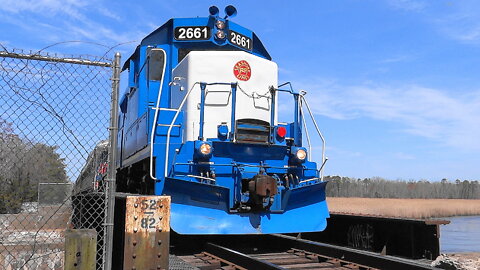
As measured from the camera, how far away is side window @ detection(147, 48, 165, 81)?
826 centimetres

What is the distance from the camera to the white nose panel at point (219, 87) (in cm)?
756

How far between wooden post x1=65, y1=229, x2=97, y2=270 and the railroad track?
6.86 feet

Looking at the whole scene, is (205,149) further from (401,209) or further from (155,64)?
(401,209)

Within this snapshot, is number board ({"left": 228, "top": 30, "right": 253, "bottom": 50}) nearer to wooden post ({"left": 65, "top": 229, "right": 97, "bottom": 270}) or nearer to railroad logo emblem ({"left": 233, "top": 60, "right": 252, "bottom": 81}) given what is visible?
railroad logo emblem ({"left": 233, "top": 60, "right": 252, "bottom": 81})

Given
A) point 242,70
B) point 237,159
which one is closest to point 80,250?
point 237,159

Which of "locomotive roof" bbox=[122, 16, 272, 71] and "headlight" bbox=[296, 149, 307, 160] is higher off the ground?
"locomotive roof" bbox=[122, 16, 272, 71]

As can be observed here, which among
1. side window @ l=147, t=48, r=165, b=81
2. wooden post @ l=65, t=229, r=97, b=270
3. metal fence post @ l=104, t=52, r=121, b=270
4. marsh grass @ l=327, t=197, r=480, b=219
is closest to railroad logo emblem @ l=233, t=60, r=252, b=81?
side window @ l=147, t=48, r=165, b=81

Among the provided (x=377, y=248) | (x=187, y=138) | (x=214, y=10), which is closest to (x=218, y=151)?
(x=187, y=138)

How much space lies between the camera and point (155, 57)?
27.3 ft

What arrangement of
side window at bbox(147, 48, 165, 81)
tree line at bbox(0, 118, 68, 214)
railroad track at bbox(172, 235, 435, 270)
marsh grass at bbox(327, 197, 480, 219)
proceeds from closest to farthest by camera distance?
tree line at bbox(0, 118, 68, 214), railroad track at bbox(172, 235, 435, 270), side window at bbox(147, 48, 165, 81), marsh grass at bbox(327, 197, 480, 219)

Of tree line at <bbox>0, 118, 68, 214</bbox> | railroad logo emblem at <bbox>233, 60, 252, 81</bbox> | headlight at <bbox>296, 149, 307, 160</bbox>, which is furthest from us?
railroad logo emblem at <bbox>233, 60, 252, 81</bbox>

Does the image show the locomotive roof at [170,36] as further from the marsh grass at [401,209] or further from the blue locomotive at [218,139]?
the marsh grass at [401,209]

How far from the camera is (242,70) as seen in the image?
7.79 metres

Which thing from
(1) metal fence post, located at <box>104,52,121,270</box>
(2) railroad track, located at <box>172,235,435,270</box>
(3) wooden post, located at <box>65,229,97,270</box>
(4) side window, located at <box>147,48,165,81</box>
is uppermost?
(4) side window, located at <box>147,48,165,81</box>
